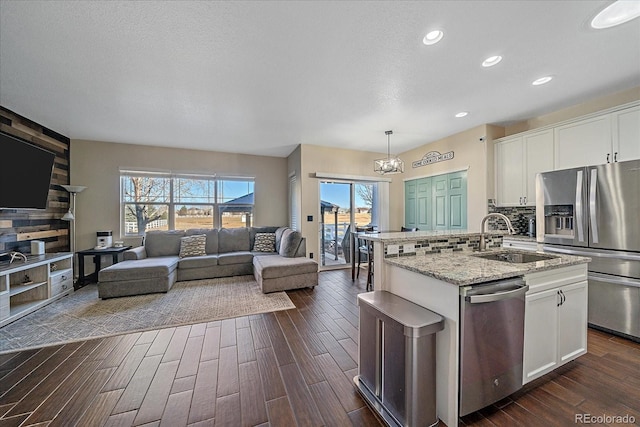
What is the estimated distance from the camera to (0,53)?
2043 millimetres

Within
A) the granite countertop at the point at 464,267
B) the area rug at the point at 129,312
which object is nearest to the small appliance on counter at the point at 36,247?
the area rug at the point at 129,312

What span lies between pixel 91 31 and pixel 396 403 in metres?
3.37

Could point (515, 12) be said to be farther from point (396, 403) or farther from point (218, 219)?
point (218, 219)

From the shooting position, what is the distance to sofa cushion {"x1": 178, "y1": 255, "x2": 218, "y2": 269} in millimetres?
4316

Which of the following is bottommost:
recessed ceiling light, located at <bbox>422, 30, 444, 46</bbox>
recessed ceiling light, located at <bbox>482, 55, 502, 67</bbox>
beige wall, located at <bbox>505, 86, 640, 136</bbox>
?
beige wall, located at <bbox>505, 86, 640, 136</bbox>

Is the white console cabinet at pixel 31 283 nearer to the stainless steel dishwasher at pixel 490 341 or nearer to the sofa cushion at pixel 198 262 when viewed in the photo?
the sofa cushion at pixel 198 262

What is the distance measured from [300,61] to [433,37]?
1139 mm

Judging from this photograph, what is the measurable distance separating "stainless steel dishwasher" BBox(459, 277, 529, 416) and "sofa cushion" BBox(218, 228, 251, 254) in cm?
451

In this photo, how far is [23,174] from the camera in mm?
3174

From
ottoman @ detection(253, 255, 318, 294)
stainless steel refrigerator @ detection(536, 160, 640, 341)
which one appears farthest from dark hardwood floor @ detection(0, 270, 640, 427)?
ottoman @ detection(253, 255, 318, 294)

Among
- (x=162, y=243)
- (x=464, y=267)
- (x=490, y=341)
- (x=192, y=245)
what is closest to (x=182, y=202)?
(x=162, y=243)

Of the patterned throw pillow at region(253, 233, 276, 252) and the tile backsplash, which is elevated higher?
the tile backsplash

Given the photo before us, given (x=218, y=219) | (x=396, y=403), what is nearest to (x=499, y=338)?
(x=396, y=403)

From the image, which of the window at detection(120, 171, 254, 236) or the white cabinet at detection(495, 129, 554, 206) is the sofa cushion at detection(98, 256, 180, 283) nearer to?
the window at detection(120, 171, 254, 236)
